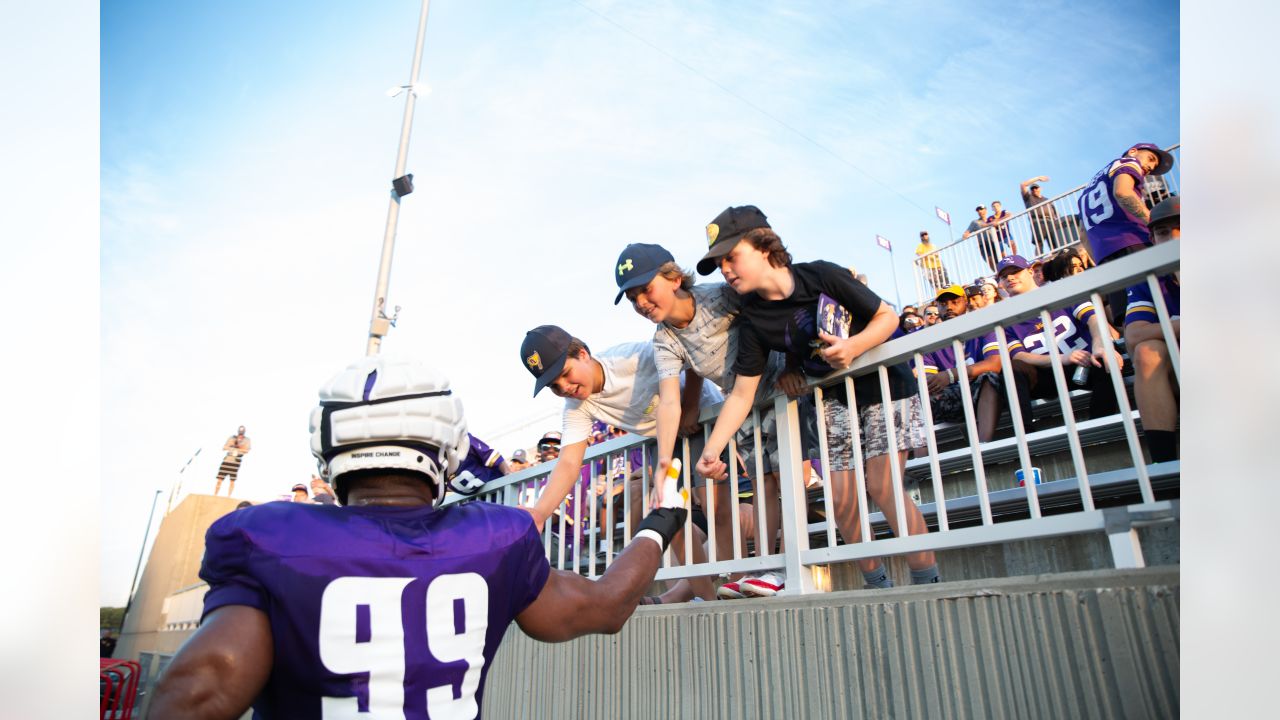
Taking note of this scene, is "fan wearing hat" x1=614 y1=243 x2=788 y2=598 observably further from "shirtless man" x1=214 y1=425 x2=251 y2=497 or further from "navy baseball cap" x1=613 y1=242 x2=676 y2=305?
"shirtless man" x1=214 y1=425 x2=251 y2=497

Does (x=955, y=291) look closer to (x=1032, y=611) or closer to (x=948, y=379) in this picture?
(x=948, y=379)

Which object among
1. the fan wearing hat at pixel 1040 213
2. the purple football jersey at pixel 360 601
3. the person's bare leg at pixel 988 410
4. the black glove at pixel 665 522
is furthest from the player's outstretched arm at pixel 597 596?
the fan wearing hat at pixel 1040 213

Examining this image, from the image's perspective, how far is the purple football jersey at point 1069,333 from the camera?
4547 mm

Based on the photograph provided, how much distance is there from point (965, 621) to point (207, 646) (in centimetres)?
204

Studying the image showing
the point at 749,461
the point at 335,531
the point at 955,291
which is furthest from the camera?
the point at 955,291

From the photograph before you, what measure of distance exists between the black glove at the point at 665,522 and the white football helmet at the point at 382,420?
29.8 inches

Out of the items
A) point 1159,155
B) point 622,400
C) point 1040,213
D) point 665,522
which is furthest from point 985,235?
point 665,522

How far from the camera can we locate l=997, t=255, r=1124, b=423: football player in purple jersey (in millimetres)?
4438

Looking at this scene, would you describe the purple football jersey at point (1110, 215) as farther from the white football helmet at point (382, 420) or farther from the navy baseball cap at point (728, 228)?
the white football helmet at point (382, 420)

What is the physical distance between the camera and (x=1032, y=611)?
85.9 inches

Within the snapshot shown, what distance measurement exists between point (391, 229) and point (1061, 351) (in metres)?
7.78
